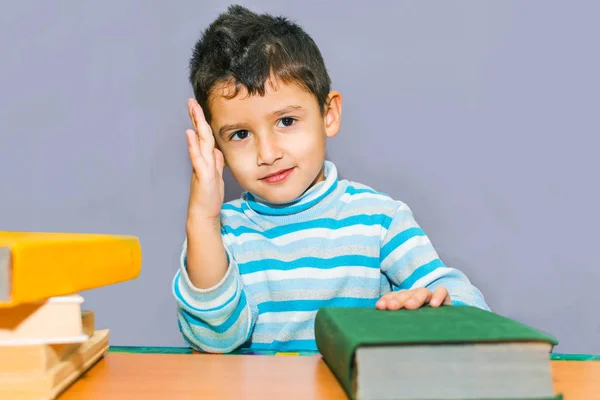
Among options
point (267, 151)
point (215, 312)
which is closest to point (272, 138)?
point (267, 151)

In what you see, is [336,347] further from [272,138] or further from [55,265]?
[272,138]

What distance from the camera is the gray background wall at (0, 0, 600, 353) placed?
1.17 meters

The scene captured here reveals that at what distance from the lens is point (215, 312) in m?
0.85

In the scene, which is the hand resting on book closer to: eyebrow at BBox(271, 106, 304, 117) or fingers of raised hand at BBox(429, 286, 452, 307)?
fingers of raised hand at BBox(429, 286, 452, 307)

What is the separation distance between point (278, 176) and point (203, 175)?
0.56 ft

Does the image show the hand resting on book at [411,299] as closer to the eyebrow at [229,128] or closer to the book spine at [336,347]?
the book spine at [336,347]

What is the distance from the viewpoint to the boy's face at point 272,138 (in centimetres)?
93

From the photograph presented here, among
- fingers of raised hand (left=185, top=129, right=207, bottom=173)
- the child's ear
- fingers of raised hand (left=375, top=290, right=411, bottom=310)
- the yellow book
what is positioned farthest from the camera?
the child's ear

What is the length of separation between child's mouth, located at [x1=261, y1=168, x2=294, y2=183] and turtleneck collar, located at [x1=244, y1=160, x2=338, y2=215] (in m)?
0.06

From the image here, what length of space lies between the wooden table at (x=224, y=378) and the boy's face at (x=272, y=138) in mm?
Answer: 350

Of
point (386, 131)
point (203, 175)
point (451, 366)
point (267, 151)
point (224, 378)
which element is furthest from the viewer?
point (386, 131)

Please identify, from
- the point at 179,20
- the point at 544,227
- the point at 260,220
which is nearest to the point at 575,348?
the point at 544,227

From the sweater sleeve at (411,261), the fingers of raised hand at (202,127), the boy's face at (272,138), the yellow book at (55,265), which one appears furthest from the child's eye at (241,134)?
the yellow book at (55,265)

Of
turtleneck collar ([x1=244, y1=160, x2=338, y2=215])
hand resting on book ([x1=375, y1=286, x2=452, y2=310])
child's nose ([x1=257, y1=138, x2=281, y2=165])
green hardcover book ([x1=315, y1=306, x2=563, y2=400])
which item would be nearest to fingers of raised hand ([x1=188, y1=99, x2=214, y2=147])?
child's nose ([x1=257, y1=138, x2=281, y2=165])
